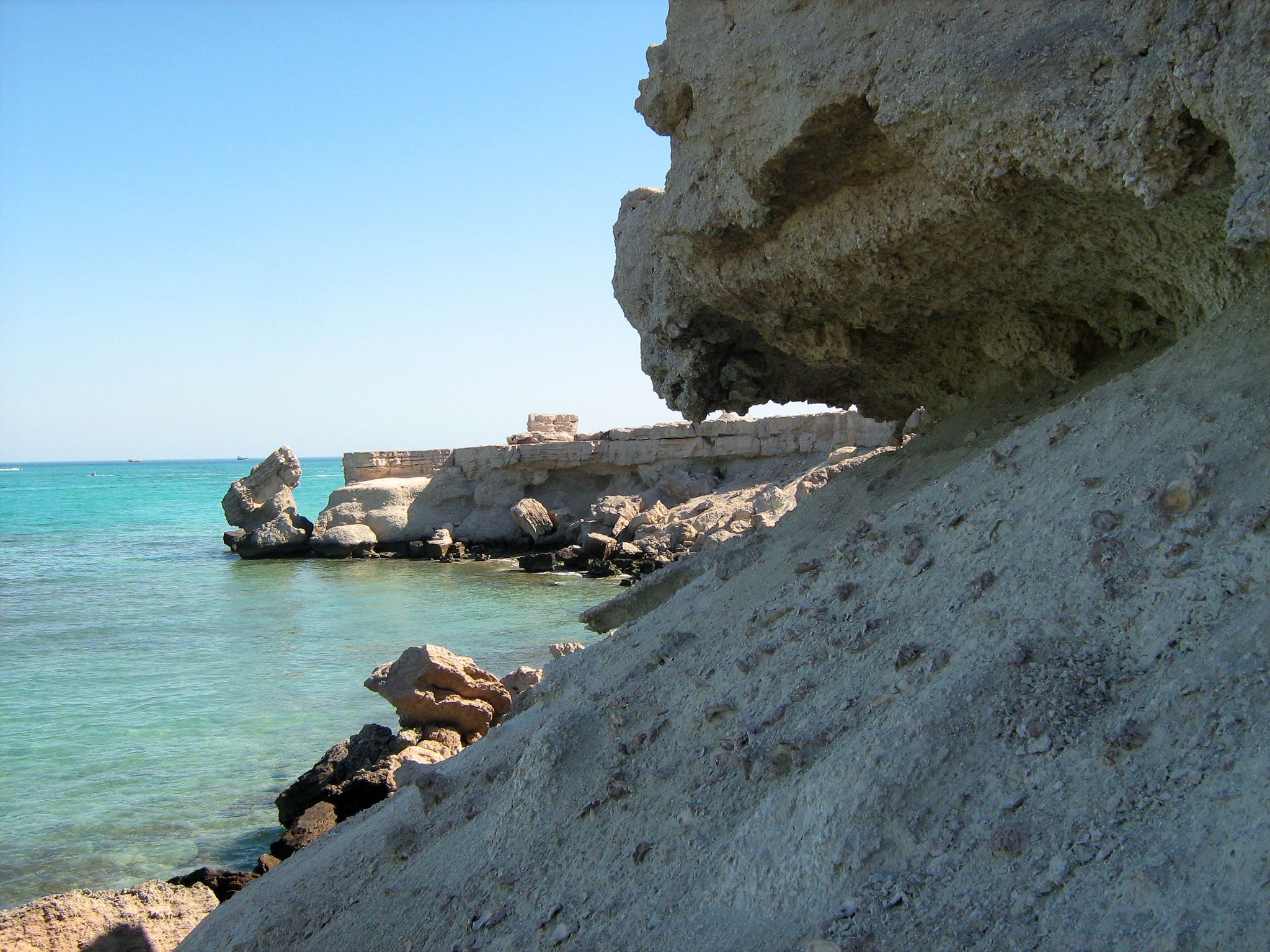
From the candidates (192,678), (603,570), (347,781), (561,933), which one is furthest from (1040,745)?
(603,570)

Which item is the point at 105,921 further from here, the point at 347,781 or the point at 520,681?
the point at 520,681

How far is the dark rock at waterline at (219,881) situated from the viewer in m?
4.92

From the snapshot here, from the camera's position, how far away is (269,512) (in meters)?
23.7

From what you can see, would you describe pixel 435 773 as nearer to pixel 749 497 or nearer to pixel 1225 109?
pixel 1225 109

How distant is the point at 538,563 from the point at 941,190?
16563 mm

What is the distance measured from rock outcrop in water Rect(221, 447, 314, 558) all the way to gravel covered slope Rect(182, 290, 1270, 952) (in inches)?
829

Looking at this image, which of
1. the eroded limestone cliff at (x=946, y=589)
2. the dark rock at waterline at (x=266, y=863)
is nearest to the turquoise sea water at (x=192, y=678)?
the dark rock at waterline at (x=266, y=863)

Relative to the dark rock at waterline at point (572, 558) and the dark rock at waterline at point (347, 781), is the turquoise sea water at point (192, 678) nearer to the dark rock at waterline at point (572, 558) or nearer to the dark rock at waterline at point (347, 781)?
the dark rock at waterline at point (347, 781)

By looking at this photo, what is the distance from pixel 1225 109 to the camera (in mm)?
1883

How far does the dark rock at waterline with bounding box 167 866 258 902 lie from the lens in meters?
4.92

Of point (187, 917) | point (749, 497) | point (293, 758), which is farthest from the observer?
point (749, 497)

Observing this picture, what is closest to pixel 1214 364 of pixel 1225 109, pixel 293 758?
pixel 1225 109

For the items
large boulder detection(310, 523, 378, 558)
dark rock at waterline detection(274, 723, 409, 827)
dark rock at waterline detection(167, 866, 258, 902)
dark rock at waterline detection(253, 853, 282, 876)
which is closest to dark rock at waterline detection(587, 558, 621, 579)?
large boulder detection(310, 523, 378, 558)

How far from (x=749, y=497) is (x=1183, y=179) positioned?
53.0ft
